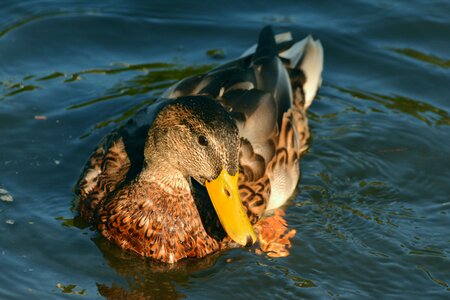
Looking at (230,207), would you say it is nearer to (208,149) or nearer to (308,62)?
(208,149)

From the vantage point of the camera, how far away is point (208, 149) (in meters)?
6.98

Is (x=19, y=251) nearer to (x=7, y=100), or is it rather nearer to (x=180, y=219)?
(x=180, y=219)

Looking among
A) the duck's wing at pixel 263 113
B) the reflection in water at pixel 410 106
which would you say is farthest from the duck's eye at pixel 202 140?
the reflection in water at pixel 410 106

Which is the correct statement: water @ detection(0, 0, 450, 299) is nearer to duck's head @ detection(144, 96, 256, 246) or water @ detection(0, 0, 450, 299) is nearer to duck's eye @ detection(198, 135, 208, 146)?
duck's head @ detection(144, 96, 256, 246)

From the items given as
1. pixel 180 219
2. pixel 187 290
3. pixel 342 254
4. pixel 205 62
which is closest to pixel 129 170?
pixel 180 219

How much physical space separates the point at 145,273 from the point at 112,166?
1081mm

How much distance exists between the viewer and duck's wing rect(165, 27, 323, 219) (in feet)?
26.9

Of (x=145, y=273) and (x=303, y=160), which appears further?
(x=303, y=160)

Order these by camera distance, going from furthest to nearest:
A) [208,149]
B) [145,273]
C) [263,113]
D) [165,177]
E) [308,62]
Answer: [308,62], [263,113], [165,177], [145,273], [208,149]

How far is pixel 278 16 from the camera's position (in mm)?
11602

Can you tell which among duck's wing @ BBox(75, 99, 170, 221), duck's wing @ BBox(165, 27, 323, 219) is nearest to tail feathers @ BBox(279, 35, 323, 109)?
duck's wing @ BBox(165, 27, 323, 219)

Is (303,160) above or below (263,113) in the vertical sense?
below

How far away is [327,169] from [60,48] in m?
3.79

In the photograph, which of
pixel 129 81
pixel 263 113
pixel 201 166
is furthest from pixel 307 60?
pixel 201 166
